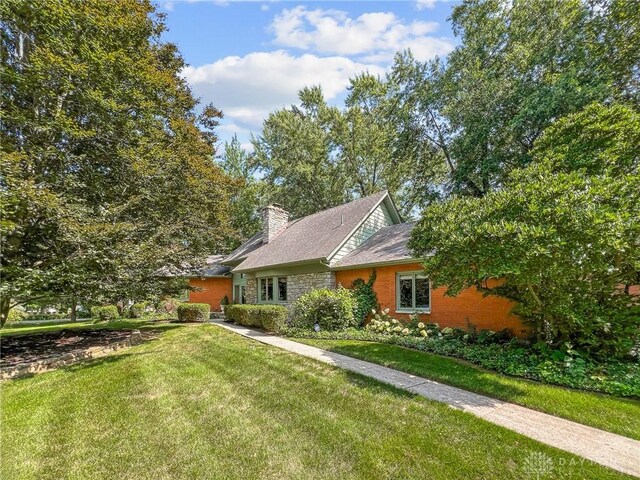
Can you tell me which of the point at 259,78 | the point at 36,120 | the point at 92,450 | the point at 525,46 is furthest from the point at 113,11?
the point at 525,46

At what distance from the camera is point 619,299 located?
20.5 feet

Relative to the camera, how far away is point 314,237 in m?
15.8

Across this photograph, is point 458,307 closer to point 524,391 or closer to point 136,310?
point 524,391

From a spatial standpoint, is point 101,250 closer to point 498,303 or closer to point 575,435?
point 575,435

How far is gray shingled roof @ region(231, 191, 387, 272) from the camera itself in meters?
13.8

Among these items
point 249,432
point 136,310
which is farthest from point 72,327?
point 249,432

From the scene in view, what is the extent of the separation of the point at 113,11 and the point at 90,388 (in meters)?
10.6

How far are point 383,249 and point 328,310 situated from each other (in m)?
3.35

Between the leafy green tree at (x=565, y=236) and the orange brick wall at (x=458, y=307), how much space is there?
4.93 ft

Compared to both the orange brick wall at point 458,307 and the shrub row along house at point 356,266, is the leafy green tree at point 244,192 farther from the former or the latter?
the orange brick wall at point 458,307

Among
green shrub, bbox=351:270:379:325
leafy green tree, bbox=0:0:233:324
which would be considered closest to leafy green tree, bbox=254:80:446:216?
green shrub, bbox=351:270:379:325

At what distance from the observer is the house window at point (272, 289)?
53.0 feet

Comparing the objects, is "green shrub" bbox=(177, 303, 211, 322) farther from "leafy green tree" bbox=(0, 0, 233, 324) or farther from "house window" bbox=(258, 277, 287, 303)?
"leafy green tree" bbox=(0, 0, 233, 324)

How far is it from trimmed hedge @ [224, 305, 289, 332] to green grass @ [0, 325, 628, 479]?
5102 millimetres
